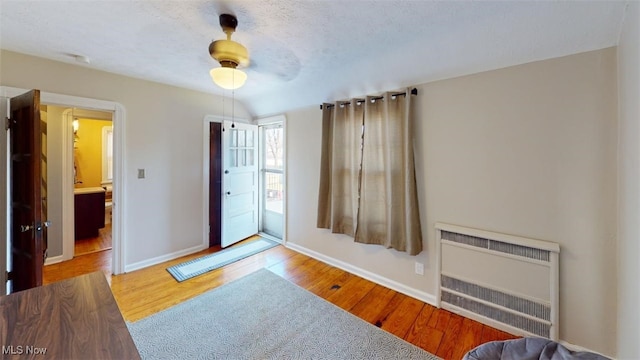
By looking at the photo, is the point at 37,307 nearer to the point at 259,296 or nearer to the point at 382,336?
the point at 259,296

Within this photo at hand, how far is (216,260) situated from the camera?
3299 millimetres

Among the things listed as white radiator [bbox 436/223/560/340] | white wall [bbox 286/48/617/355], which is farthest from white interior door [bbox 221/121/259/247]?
white radiator [bbox 436/223/560/340]

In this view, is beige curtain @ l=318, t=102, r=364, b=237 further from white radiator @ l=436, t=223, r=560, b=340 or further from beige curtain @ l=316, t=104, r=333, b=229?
white radiator @ l=436, t=223, r=560, b=340

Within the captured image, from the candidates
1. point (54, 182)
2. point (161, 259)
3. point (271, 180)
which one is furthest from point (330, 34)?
point (54, 182)

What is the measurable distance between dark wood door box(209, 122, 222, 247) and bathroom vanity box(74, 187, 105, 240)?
6.46ft

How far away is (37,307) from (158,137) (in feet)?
8.40

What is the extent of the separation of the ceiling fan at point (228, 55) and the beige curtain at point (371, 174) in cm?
136

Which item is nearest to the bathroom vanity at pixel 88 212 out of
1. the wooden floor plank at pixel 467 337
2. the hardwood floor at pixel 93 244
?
the hardwood floor at pixel 93 244

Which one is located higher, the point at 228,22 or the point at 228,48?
the point at 228,22

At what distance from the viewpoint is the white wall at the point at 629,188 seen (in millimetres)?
1165

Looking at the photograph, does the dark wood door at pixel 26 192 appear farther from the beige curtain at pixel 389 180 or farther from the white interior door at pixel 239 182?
the beige curtain at pixel 389 180

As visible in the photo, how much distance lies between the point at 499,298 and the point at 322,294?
153cm

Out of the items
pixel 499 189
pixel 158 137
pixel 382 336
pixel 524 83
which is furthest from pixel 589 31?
pixel 158 137

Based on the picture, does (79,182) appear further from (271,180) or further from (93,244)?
(271,180)
